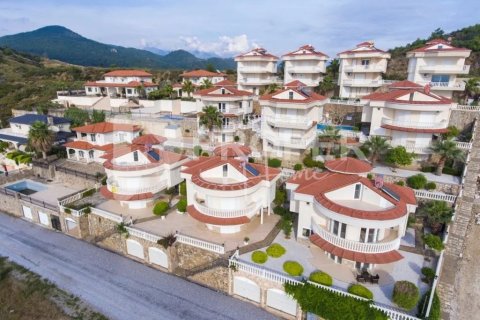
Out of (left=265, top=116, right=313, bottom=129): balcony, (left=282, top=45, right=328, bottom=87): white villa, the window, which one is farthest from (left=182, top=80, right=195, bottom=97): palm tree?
the window

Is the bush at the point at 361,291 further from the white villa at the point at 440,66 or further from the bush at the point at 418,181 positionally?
the white villa at the point at 440,66

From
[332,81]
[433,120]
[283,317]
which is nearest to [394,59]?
[332,81]

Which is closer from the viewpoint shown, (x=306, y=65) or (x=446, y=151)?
(x=446, y=151)

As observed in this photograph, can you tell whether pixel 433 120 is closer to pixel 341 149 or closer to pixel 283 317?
pixel 341 149

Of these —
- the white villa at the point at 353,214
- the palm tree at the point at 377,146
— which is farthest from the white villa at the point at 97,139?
the palm tree at the point at 377,146

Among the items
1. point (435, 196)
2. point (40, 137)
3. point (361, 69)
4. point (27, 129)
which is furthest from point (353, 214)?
point (27, 129)

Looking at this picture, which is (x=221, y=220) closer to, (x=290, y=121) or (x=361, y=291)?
(x=361, y=291)

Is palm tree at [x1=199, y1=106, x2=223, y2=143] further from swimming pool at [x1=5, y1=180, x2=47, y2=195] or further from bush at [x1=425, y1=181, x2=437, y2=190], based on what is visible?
bush at [x1=425, y1=181, x2=437, y2=190]
